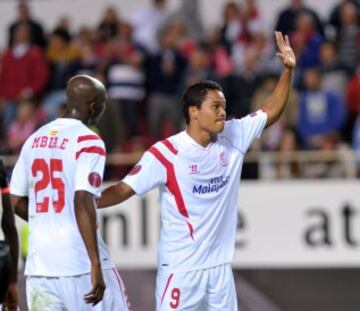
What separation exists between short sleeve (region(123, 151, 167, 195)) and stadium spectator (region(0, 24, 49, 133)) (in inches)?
380

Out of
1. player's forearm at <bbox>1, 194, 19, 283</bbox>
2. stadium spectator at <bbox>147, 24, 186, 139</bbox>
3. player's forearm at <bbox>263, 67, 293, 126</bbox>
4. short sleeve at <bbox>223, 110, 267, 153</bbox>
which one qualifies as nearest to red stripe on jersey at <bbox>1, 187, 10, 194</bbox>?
player's forearm at <bbox>1, 194, 19, 283</bbox>

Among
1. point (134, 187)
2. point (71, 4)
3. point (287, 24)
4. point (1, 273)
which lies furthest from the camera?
point (71, 4)

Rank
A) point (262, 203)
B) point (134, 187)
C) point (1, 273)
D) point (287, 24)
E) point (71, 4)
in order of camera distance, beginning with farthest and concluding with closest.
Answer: point (71, 4) → point (287, 24) → point (262, 203) → point (134, 187) → point (1, 273)

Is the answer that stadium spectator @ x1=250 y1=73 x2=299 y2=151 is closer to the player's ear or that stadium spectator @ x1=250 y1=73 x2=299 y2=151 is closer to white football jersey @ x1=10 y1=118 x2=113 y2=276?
the player's ear

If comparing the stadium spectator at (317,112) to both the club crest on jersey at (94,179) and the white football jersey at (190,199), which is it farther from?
the club crest on jersey at (94,179)

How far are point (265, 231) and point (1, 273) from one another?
30.4 feet

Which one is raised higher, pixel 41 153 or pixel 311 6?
pixel 311 6

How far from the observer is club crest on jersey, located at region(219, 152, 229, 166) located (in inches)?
348

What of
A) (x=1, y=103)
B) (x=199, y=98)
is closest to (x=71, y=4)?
(x=1, y=103)

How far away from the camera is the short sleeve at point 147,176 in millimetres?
8625

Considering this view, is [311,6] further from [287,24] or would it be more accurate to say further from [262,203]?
[262,203]

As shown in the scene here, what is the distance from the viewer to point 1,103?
1856cm

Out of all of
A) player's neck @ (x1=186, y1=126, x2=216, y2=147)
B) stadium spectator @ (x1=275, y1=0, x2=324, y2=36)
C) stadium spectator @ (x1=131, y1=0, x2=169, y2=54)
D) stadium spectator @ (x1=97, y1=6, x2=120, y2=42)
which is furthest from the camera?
stadium spectator @ (x1=97, y1=6, x2=120, y2=42)

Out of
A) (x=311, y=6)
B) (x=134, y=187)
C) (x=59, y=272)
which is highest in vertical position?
(x=311, y=6)
